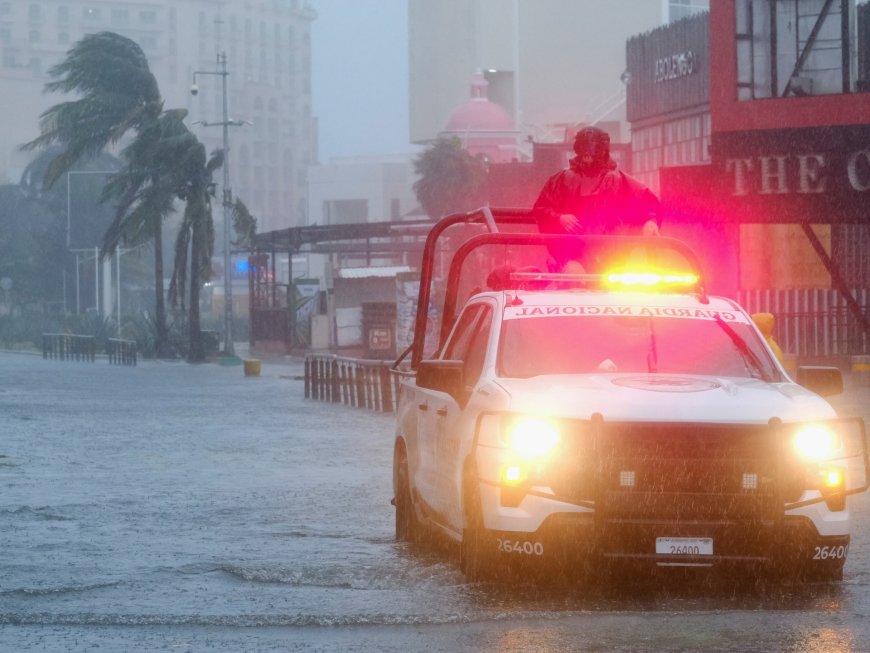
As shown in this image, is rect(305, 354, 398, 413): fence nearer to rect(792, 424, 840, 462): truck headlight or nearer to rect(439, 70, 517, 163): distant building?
rect(792, 424, 840, 462): truck headlight

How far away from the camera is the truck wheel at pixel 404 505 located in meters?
11.8

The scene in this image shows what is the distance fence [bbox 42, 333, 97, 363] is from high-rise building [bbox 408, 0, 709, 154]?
47.9 m

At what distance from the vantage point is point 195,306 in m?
67.8

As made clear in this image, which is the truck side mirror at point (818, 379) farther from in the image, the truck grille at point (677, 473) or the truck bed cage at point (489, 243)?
the truck grille at point (677, 473)

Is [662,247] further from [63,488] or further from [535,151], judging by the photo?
[535,151]

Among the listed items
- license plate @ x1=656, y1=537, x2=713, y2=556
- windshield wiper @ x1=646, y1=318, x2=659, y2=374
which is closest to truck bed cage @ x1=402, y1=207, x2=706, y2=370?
windshield wiper @ x1=646, y1=318, x2=659, y2=374

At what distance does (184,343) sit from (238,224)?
5.04 meters

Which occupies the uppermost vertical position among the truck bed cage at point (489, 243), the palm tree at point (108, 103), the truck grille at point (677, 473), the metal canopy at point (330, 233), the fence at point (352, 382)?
the palm tree at point (108, 103)

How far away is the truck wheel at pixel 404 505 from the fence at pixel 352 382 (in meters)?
17.4

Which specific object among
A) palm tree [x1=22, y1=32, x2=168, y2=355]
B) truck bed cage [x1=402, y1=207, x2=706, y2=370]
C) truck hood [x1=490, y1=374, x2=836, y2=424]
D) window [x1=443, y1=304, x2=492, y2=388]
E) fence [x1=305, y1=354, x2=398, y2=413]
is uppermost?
palm tree [x1=22, y1=32, x2=168, y2=355]

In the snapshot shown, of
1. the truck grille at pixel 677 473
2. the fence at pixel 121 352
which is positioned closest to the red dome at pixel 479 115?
the fence at pixel 121 352

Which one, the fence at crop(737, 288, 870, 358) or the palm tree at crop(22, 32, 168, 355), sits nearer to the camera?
the fence at crop(737, 288, 870, 358)

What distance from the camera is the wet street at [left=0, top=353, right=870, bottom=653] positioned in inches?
331

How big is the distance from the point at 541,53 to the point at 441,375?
395 feet
